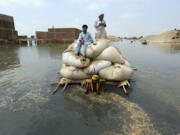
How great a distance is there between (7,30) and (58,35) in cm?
986

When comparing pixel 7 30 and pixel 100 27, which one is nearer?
pixel 100 27

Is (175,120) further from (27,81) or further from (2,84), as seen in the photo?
(2,84)

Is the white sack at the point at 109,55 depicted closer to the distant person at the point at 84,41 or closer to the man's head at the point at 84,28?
the distant person at the point at 84,41

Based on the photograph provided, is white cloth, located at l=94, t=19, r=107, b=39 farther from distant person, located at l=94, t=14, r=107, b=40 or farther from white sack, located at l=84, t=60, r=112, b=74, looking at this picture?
white sack, located at l=84, t=60, r=112, b=74

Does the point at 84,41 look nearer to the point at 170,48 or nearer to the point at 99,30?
the point at 99,30

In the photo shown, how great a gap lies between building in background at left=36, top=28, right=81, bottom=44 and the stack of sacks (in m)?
26.0

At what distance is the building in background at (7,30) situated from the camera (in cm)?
2622

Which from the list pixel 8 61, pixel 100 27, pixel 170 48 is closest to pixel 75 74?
pixel 100 27

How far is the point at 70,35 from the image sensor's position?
31.1m

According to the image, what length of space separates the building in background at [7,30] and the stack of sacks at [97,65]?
2591cm

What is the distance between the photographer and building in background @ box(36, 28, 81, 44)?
3103 cm

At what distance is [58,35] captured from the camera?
31719 mm

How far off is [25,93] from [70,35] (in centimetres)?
2699

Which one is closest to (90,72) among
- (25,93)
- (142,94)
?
(142,94)
